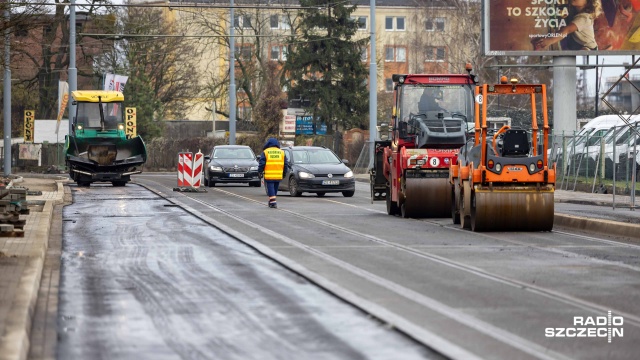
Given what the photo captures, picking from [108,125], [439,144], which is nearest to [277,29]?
[108,125]

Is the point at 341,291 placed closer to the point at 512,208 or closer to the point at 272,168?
the point at 512,208

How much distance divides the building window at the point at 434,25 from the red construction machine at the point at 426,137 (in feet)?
188

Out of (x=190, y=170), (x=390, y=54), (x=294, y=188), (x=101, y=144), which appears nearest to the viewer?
(x=294, y=188)

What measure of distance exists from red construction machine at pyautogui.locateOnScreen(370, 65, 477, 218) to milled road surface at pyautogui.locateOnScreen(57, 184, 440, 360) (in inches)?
287

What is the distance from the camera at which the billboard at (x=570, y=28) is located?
1790 inches

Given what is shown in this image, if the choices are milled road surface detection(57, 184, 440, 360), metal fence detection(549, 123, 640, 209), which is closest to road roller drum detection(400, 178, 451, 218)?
milled road surface detection(57, 184, 440, 360)

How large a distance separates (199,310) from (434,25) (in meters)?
75.1

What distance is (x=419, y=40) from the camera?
8450cm

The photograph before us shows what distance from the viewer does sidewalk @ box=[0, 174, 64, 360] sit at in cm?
898

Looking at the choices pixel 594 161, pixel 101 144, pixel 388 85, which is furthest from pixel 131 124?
pixel 388 85

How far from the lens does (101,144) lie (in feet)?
151

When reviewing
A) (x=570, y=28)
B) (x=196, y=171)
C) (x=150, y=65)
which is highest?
(x=150, y=65)

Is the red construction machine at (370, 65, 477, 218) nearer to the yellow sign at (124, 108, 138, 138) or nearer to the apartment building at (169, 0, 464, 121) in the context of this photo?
the yellow sign at (124, 108, 138, 138)

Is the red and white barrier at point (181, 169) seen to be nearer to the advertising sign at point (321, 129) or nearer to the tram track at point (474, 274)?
the tram track at point (474, 274)
